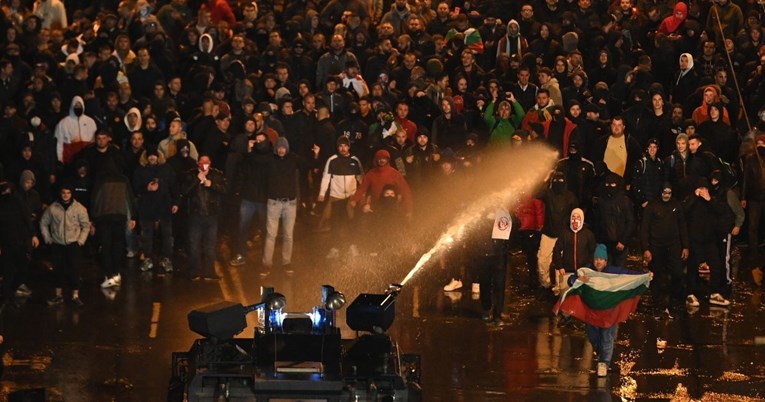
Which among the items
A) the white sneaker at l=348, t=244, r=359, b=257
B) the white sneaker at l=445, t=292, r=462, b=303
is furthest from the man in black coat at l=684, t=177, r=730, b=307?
the white sneaker at l=348, t=244, r=359, b=257

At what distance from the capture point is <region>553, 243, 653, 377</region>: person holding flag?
1762cm

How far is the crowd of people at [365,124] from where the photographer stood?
21219 mm

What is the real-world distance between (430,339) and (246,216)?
4539mm

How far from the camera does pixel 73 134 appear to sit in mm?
23609

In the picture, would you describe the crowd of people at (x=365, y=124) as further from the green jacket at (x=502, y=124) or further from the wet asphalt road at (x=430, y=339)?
the wet asphalt road at (x=430, y=339)

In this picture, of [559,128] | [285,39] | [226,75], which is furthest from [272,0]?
[559,128]

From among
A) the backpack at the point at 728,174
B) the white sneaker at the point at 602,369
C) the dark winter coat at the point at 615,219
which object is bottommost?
the white sneaker at the point at 602,369

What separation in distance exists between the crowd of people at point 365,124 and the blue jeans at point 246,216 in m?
0.03

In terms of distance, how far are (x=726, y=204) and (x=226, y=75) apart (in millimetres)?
8852

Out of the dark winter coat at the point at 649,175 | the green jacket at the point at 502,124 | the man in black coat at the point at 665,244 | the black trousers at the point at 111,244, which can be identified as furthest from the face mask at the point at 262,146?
the man in black coat at the point at 665,244

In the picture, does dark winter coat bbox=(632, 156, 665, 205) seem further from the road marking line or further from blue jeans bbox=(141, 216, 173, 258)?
the road marking line

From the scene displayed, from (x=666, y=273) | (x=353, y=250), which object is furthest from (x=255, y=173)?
(x=666, y=273)

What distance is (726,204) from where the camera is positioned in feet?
69.8

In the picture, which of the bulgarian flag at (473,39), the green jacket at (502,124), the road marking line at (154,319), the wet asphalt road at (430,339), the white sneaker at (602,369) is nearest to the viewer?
the wet asphalt road at (430,339)
